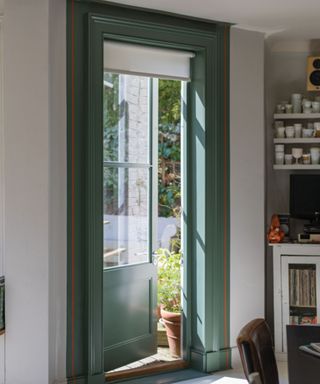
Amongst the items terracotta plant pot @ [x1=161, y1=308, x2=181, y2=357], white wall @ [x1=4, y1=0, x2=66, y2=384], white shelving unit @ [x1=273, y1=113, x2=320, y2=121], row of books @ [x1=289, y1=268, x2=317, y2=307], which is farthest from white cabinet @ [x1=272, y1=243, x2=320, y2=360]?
white wall @ [x1=4, y1=0, x2=66, y2=384]

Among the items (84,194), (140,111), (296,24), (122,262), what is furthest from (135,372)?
(296,24)

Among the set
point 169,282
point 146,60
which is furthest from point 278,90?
point 169,282

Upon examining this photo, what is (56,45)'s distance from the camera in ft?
11.3

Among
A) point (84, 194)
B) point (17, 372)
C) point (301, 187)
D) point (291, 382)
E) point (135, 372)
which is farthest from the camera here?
point (301, 187)

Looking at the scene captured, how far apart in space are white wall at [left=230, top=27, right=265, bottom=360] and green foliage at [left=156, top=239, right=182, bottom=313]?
627 millimetres

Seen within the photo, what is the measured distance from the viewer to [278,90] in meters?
4.66

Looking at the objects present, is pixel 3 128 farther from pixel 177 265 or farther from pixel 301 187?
pixel 301 187

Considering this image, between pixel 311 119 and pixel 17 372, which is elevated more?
pixel 311 119

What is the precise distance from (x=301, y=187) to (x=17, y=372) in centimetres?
258

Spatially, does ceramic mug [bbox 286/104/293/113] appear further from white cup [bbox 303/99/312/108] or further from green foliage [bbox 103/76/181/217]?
green foliage [bbox 103/76/181/217]

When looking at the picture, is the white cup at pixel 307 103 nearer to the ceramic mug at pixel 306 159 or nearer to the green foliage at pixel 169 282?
the ceramic mug at pixel 306 159

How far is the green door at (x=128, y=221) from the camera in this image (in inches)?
154

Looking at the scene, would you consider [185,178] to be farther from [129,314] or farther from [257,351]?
[257,351]

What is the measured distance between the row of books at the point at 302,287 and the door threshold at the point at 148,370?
3.21 ft
